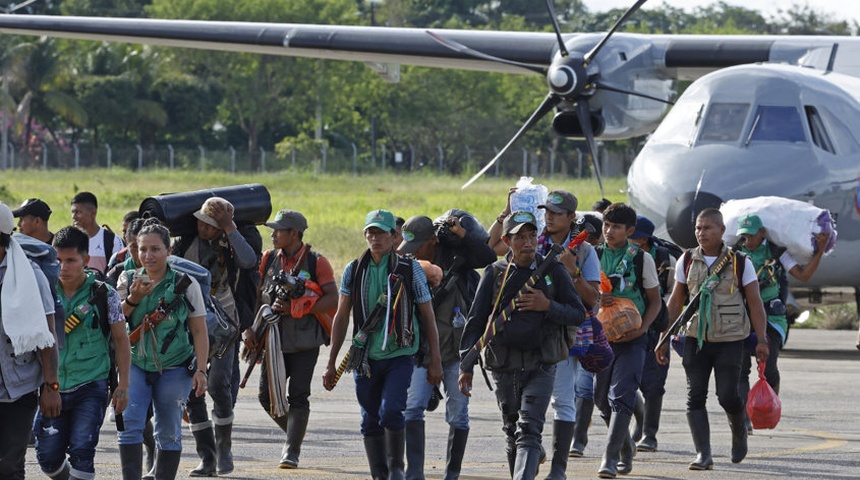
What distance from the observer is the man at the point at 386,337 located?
816cm

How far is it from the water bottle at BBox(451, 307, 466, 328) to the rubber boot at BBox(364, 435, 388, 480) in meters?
0.82

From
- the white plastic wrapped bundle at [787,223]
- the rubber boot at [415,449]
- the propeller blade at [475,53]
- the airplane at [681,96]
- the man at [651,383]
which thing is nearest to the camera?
the rubber boot at [415,449]

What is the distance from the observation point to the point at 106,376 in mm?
7285

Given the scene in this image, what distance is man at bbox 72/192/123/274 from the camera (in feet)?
32.6

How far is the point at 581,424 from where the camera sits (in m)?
9.64

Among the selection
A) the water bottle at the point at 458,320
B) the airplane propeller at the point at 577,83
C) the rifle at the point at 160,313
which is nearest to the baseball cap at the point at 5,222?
the rifle at the point at 160,313

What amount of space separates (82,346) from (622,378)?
3405 millimetres

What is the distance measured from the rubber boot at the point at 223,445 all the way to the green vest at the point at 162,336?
4.54 feet

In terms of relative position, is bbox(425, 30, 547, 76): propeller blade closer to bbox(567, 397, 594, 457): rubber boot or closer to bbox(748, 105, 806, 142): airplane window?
bbox(748, 105, 806, 142): airplane window

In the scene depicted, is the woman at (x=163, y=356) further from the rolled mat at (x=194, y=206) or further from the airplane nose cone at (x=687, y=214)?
the airplane nose cone at (x=687, y=214)

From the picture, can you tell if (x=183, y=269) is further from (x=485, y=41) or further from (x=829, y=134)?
(x=485, y=41)

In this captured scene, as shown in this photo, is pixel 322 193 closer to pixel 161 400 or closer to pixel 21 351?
pixel 161 400

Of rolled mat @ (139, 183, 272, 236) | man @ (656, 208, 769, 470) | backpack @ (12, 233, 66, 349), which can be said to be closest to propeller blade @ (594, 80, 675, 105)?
man @ (656, 208, 769, 470)

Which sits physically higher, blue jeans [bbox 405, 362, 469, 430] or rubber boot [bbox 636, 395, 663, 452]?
blue jeans [bbox 405, 362, 469, 430]
